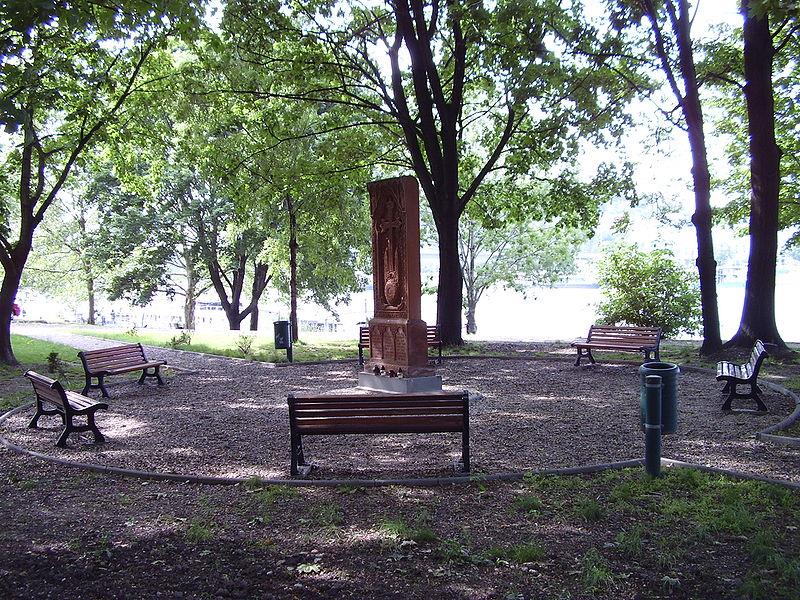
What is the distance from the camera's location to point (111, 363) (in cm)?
1161

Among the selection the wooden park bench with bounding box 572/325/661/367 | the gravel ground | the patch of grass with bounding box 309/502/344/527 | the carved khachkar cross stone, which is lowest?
the patch of grass with bounding box 309/502/344/527

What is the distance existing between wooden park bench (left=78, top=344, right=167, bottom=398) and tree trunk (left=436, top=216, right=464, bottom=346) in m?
7.73

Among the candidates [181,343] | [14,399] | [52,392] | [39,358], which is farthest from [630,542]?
[181,343]

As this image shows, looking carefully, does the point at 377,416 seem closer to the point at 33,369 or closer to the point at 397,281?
the point at 397,281

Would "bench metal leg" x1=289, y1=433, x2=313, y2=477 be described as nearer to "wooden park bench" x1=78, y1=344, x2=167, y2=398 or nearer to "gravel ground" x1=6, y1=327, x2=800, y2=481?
"gravel ground" x1=6, y1=327, x2=800, y2=481

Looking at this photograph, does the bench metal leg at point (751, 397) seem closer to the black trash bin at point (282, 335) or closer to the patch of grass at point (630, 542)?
the patch of grass at point (630, 542)

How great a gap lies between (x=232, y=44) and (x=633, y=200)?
37.7 ft

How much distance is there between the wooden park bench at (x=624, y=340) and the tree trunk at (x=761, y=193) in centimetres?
239

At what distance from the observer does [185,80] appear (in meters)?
17.0

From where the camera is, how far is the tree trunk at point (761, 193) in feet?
45.6

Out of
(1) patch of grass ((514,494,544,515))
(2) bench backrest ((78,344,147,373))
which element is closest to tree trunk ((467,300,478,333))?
(2) bench backrest ((78,344,147,373))

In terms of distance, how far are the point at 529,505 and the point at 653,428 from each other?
4.84ft

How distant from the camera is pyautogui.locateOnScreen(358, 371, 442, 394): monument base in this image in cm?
1057

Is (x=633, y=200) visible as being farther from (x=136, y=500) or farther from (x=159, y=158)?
(x=136, y=500)
